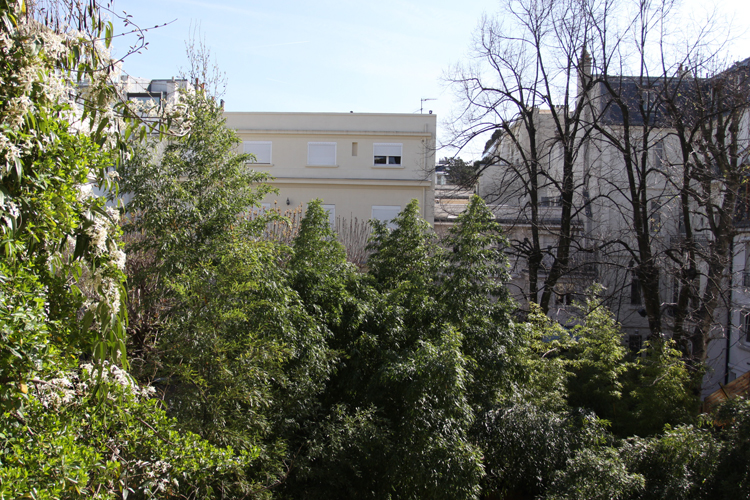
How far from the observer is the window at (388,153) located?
2456cm

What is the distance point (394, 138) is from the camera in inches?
965

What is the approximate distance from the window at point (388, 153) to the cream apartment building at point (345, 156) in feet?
0.15

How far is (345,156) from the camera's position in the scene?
24516 millimetres

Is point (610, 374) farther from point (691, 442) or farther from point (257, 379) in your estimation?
point (257, 379)

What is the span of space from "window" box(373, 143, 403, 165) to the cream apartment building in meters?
0.05

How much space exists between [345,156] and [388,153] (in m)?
1.97

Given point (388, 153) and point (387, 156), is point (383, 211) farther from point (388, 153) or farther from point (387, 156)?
point (388, 153)

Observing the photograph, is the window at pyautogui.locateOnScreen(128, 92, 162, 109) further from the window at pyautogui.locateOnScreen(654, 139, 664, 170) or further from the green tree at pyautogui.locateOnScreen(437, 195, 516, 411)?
the window at pyautogui.locateOnScreen(654, 139, 664, 170)

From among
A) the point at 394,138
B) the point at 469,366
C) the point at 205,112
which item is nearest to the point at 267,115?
the point at 394,138

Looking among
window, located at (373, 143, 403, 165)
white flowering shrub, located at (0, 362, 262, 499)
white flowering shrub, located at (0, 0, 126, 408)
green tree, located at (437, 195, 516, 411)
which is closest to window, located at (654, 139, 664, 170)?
window, located at (373, 143, 403, 165)

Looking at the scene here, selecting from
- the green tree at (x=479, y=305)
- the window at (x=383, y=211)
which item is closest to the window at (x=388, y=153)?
the window at (x=383, y=211)

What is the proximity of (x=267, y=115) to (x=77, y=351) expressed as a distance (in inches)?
901

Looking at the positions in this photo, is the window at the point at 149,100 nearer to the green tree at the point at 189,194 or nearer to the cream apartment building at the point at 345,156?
the green tree at the point at 189,194

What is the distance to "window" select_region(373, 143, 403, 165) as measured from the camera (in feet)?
80.6
